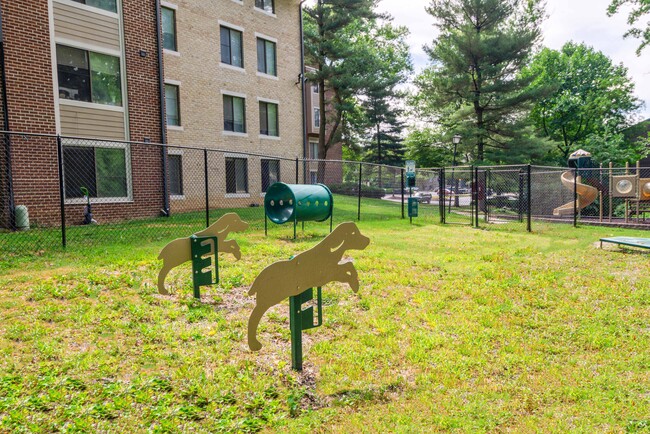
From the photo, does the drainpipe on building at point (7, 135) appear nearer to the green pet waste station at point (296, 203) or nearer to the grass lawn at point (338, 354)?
the grass lawn at point (338, 354)

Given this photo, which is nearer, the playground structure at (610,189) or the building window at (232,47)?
the playground structure at (610,189)

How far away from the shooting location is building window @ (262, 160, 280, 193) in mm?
21359

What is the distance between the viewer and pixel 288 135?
22.8m

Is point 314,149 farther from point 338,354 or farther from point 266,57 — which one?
point 338,354

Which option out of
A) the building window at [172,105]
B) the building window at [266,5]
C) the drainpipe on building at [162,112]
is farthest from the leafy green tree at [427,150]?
the drainpipe on building at [162,112]

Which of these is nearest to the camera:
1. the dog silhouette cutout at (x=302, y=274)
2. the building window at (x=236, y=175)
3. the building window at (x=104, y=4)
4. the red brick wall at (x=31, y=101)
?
the dog silhouette cutout at (x=302, y=274)

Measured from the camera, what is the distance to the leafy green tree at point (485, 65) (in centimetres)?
2572

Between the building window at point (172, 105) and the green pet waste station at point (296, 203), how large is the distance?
29.0 ft

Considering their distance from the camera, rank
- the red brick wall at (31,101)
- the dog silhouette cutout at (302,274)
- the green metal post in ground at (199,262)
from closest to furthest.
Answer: the dog silhouette cutout at (302,274), the green metal post in ground at (199,262), the red brick wall at (31,101)

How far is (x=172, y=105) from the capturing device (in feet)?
58.9

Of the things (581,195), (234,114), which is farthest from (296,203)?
(581,195)

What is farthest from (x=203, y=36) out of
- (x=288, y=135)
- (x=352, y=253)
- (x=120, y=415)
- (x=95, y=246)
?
(x=120, y=415)

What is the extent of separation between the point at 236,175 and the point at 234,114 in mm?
2897

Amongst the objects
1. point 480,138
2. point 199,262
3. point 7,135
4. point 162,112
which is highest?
point 480,138
